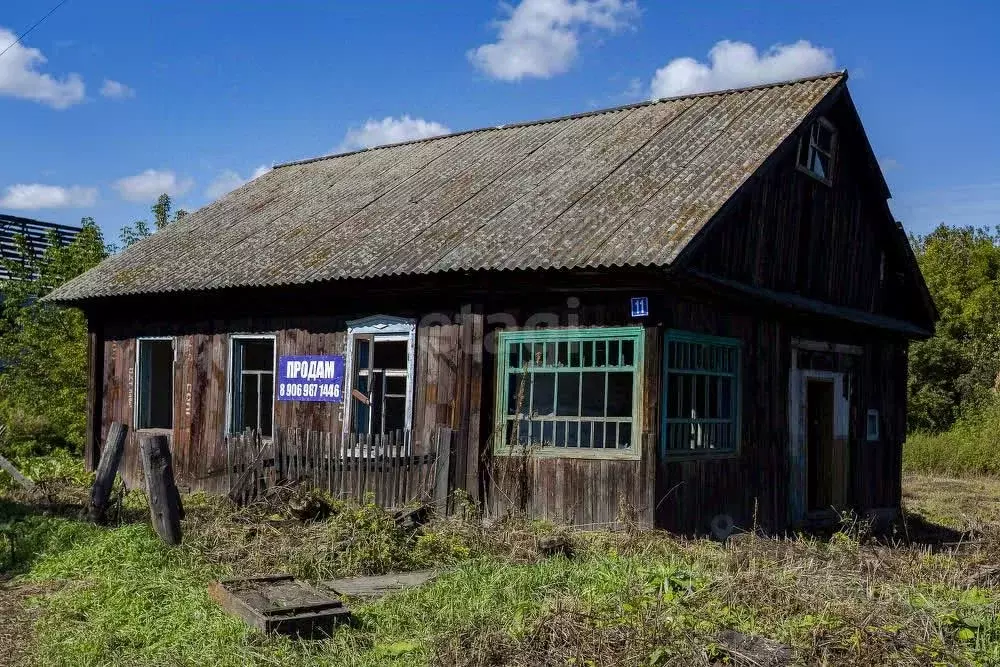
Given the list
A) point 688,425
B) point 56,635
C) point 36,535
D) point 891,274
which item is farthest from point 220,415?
point 891,274

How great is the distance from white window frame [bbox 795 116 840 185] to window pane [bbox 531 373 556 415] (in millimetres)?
4364

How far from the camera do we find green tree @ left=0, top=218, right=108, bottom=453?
18000 mm

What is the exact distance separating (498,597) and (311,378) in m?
6.35

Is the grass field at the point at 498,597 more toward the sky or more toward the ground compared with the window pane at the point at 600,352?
more toward the ground

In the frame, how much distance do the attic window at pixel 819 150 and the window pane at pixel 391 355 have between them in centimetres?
626

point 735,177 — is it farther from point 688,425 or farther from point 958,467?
point 958,467

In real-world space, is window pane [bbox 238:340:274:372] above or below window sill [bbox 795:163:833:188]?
below

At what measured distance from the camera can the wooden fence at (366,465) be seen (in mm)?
10492

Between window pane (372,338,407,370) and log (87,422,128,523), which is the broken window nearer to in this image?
window pane (372,338,407,370)

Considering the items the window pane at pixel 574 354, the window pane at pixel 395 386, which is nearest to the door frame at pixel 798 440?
the window pane at pixel 574 354

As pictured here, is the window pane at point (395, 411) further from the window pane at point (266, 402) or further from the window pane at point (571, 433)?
the window pane at point (571, 433)

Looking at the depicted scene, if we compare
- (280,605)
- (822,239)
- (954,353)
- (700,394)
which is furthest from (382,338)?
(954,353)

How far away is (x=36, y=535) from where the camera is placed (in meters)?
9.26

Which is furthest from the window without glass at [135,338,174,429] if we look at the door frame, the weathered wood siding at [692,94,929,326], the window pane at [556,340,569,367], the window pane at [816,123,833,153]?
the window pane at [816,123,833,153]
